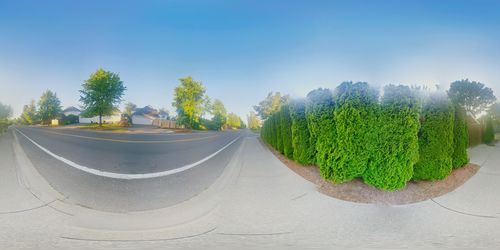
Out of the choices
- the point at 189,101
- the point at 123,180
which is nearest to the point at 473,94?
the point at 189,101

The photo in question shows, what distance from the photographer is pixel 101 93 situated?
603cm

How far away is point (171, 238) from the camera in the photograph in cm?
264

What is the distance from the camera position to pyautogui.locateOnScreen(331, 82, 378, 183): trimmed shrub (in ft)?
14.2

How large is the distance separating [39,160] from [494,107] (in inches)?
2731

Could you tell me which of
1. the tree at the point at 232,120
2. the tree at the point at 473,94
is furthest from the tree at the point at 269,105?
the tree at the point at 473,94

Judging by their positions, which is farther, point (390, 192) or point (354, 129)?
point (354, 129)

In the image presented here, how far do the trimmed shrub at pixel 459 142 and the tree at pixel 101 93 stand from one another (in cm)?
920

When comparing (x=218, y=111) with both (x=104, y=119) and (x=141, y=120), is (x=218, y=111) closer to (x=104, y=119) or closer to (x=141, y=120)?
(x=141, y=120)

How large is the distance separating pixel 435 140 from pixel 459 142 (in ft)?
7.18

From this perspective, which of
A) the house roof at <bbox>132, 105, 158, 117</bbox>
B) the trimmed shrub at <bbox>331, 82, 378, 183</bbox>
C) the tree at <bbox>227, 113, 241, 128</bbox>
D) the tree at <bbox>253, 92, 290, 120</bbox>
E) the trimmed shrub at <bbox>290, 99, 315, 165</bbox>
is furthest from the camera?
the tree at <bbox>253, 92, 290, 120</bbox>

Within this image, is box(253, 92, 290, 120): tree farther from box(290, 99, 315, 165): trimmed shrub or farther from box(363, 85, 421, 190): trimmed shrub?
box(363, 85, 421, 190): trimmed shrub

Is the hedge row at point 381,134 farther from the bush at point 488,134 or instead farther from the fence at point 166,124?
Answer: the bush at point 488,134

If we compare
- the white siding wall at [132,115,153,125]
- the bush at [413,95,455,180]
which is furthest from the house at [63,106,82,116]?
the bush at [413,95,455,180]

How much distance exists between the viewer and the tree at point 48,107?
19.6 ft
